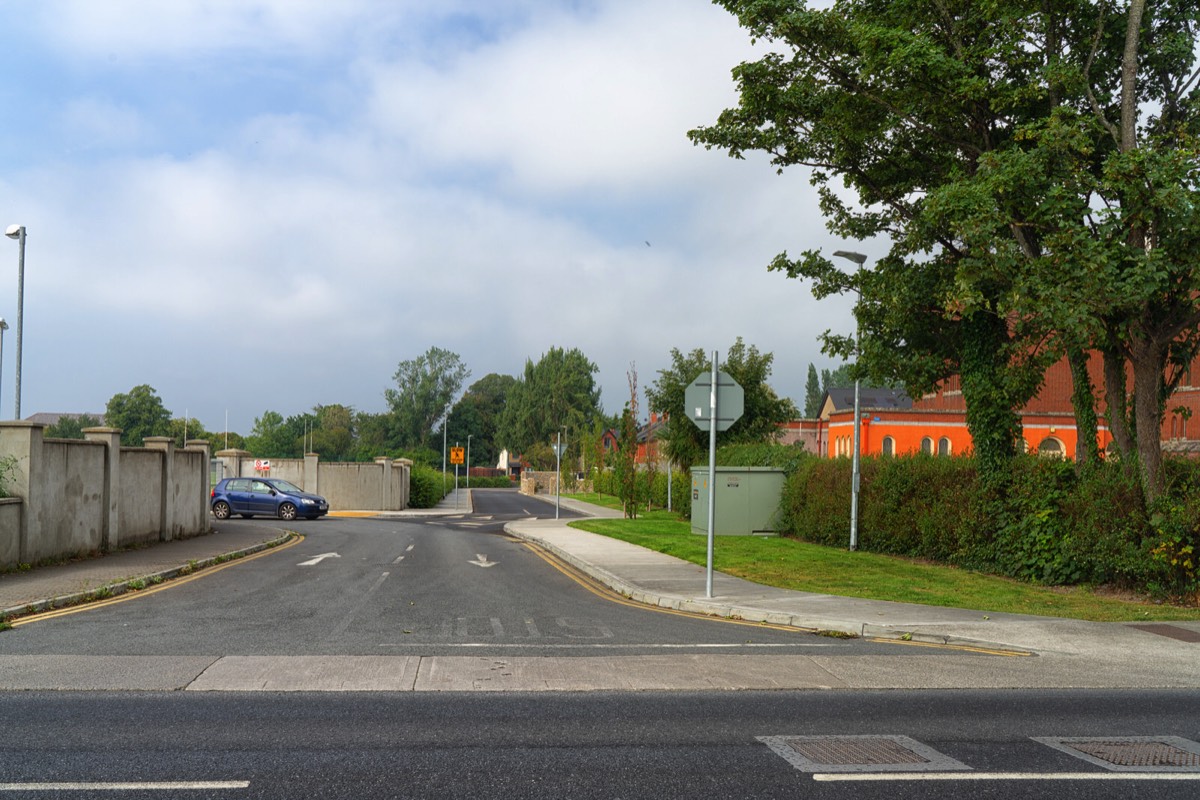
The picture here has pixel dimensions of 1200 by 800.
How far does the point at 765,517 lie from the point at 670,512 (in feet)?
46.8

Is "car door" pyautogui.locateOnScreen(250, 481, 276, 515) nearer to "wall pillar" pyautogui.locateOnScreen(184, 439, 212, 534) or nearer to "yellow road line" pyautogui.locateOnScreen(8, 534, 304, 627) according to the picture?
"wall pillar" pyautogui.locateOnScreen(184, 439, 212, 534)

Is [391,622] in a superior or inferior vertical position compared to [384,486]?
superior

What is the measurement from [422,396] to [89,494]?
10612cm

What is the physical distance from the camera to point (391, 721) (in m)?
6.90

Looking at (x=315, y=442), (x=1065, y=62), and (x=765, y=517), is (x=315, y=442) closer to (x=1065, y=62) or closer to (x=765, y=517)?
(x=765, y=517)

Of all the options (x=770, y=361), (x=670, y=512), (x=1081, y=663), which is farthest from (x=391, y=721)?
(x=770, y=361)

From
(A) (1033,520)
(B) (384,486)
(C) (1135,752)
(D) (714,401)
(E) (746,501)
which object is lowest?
(B) (384,486)

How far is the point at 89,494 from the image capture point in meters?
17.8

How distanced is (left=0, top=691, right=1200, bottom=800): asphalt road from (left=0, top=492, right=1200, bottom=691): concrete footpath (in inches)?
22.2

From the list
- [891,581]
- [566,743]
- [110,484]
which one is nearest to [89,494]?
[110,484]

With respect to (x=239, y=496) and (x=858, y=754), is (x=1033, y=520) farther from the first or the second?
(x=239, y=496)

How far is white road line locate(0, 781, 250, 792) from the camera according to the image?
5207mm

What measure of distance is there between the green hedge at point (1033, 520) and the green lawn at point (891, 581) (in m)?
0.47

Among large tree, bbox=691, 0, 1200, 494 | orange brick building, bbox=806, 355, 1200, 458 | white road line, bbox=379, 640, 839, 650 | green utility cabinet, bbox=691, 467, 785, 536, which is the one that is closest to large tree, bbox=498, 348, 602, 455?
orange brick building, bbox=806, 355, 1200, 458
